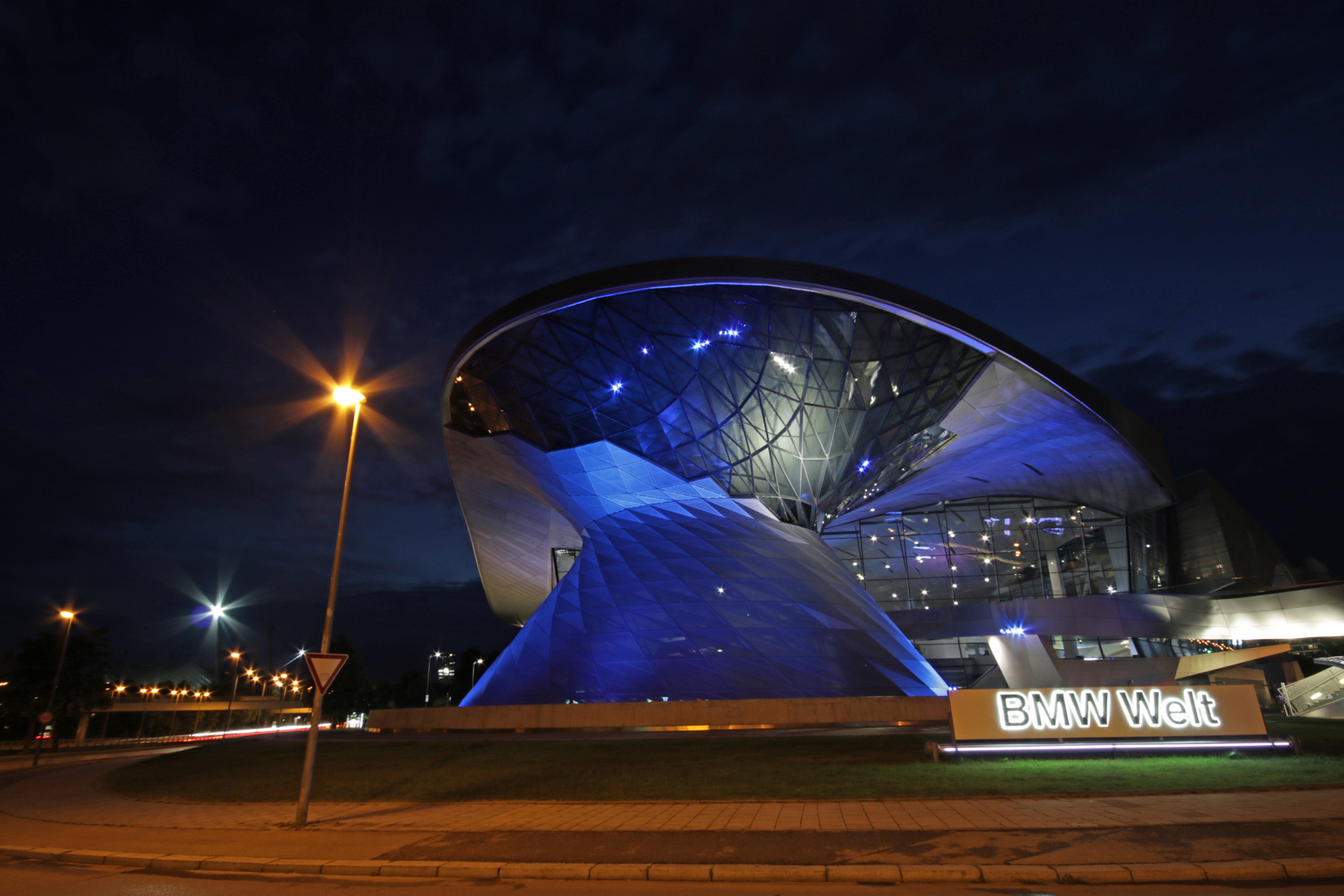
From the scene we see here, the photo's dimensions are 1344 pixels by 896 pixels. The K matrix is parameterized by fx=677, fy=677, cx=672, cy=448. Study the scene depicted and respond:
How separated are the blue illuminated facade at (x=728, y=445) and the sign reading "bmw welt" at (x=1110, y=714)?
8.72 meters

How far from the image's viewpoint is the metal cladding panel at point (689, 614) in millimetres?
21438

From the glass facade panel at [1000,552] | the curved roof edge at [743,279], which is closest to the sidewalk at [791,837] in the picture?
the curved roof edge at [743,279]

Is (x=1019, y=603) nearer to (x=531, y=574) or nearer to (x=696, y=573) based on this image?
(x=696, y=573)

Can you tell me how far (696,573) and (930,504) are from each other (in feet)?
94.0

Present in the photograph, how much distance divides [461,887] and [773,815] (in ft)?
12.8

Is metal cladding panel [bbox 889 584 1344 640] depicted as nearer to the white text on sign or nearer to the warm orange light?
the white text on sign

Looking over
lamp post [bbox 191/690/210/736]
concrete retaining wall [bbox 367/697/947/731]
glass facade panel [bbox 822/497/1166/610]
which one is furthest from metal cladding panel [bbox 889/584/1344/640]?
lamp post [bbox 191/690/210/736]

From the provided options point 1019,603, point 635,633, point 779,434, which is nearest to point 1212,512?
point 1019,603

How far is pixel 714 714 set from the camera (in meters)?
17.8

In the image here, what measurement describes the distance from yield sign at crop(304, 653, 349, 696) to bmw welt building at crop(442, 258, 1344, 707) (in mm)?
12600

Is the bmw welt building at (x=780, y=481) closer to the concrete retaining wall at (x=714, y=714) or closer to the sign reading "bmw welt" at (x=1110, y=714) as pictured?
the concrete retaining wall at (x=714, y=714)

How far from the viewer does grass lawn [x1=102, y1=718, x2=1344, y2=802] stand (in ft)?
32.0

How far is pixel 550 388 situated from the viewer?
26.7 m

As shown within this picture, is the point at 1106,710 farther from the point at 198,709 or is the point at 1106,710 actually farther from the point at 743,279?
the point at 198,709
